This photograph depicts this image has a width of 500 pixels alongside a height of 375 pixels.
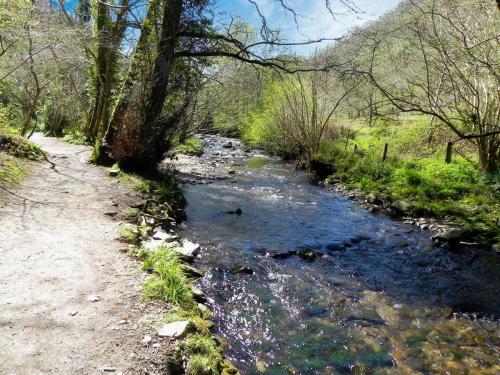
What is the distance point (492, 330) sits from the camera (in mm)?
5168

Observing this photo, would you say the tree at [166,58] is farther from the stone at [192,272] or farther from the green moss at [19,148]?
the stone at [192,272]

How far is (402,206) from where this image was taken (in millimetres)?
11336

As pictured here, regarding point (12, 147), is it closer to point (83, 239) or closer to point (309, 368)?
point (83, 239)

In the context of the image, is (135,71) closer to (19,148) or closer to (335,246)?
(19,148)

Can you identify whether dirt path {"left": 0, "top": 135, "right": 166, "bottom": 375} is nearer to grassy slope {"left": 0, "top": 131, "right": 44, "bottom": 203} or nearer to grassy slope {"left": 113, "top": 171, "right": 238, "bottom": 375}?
grassy slope {"left": 113, "top": 171, "right": 238, "bottom": 375}

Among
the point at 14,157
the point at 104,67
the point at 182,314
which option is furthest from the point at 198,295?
the point at 104,67

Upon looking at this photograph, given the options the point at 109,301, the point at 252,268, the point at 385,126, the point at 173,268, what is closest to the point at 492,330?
the point at 252,268

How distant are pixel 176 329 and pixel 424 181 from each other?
11.6 meters

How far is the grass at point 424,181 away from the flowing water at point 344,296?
1.50m

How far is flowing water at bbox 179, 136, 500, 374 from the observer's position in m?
4.41

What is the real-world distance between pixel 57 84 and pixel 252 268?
2462 cm

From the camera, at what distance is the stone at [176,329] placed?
3.71m

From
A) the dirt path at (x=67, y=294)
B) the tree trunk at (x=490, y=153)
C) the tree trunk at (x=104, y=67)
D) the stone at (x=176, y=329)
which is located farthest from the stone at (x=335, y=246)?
the tree trunk at (x=104, y=67)

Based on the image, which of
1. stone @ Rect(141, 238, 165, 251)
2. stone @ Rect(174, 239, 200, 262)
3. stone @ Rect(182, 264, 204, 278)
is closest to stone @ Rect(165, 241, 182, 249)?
stone @ Rect(174, 239, 200, 262)
